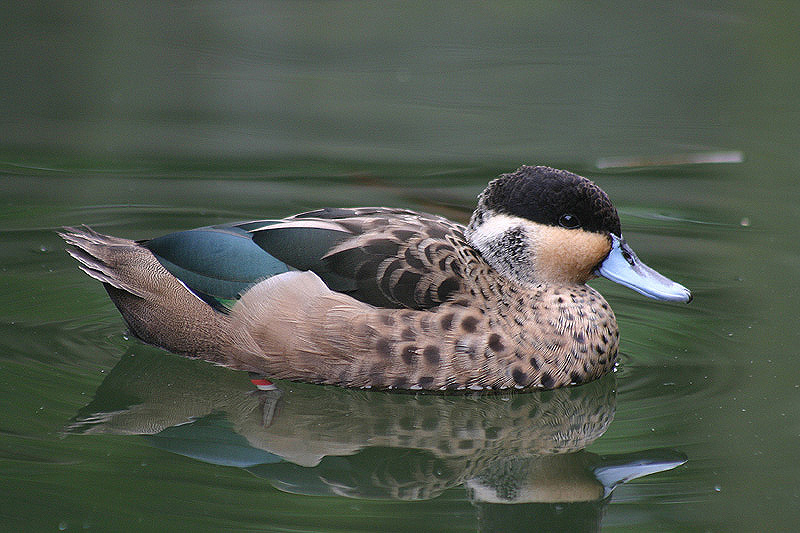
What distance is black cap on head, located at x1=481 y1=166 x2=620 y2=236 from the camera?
22.0 ft

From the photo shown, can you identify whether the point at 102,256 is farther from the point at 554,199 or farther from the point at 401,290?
the point at 554,199

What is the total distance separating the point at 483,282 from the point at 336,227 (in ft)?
2.93

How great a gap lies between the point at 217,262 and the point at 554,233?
195 cm

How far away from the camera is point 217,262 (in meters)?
6.81

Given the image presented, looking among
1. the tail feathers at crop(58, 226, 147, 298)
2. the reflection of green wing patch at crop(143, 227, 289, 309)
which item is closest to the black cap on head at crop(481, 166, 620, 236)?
the reflection of green wing patch at crop(143, 227, 289, 309)

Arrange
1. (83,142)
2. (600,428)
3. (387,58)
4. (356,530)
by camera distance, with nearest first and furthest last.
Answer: (356,530) < (600,428) < (83,142) < (387,58)

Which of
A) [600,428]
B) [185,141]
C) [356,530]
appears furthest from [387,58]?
[356,530]

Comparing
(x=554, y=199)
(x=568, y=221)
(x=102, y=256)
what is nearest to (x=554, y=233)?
(x=568, y=221)

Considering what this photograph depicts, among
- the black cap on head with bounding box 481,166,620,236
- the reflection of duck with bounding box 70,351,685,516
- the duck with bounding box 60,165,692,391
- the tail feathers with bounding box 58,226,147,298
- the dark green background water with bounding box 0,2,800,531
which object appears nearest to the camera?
the dark green background water with bounding box 0,2,800,531

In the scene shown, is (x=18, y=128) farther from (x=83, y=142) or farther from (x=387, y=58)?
(x=387, y=58)

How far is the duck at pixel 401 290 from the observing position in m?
6.53

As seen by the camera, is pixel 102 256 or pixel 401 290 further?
pixel 102 256

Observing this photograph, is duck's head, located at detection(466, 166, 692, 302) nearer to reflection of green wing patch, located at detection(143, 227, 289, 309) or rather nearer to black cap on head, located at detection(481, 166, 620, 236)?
black cap on head, located at detection(481, 166, 620, 236)

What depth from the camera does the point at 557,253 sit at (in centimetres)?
686
